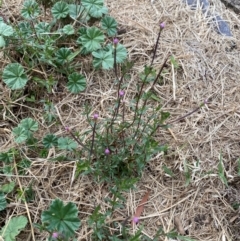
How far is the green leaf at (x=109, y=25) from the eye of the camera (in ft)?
6.97

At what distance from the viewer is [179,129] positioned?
76.9 inches

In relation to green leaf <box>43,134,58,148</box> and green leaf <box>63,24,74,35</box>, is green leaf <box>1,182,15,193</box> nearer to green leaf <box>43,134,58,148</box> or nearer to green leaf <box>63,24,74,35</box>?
green leaf <box>43,134,58,148</box>

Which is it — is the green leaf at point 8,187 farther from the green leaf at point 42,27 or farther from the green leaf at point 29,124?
the green leaf at point 42,27

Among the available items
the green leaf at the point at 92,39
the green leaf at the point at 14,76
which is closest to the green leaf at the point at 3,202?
the green leaf at the point at 14,76

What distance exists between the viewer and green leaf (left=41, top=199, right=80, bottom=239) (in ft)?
4.66

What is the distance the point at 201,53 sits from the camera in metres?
2.25

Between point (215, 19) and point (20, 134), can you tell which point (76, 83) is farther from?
point (215, 19)

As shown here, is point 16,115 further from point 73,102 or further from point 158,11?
point 158,11

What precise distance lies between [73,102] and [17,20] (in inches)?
23.4

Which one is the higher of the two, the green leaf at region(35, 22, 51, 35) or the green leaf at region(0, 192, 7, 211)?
the green leaf at region(35, 22, 51, 35)

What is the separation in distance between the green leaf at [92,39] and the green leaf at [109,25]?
0.28ft

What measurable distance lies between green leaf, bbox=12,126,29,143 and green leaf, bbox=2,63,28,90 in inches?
8.6

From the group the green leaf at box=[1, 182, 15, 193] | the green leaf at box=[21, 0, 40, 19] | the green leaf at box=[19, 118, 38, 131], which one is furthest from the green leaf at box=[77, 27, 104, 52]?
the green leaf at box=[1, 182, 15, 193]

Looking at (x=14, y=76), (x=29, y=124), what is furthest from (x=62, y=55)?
(x=29, y=124)
